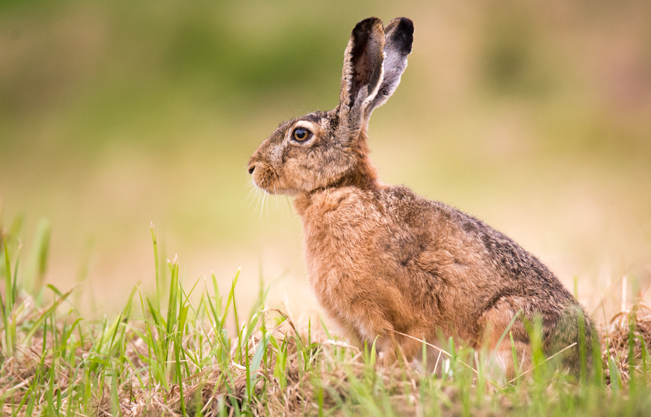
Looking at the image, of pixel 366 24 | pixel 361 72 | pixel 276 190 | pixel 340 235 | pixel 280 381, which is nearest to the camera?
pixel 280 381

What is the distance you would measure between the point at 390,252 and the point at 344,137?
102 centimetres

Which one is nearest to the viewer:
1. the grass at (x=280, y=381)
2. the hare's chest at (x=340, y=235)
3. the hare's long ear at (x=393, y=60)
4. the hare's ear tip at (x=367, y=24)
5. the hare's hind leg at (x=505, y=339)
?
the grass at (x=280, y=381)

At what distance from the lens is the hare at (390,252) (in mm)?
3562

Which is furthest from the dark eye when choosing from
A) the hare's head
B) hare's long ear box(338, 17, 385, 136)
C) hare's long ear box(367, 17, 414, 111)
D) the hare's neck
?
hare's long ear box(367, 17, 414, 111)

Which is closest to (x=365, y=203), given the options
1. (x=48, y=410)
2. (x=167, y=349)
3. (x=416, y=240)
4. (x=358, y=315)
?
(x=416, y=240)

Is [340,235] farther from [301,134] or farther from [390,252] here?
[301,134]

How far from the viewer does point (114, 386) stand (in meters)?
3.00

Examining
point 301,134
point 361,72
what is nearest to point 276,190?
point 301,134

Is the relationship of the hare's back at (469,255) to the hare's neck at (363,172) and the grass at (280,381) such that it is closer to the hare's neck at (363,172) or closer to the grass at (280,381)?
the hare's neck at (363,172)

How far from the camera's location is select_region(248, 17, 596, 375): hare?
11.7 ft

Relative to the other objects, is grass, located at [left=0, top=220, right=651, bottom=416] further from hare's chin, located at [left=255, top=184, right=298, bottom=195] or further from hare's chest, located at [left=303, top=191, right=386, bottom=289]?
hare's chin, located at [left=255, top=184, right=298, bottom=195]

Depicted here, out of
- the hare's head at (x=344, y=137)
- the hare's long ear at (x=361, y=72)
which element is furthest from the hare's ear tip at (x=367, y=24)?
the hare's head at (x=344, y=137)

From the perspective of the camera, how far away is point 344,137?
14.0 feet

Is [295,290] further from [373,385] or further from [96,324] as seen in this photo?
[373,385]
